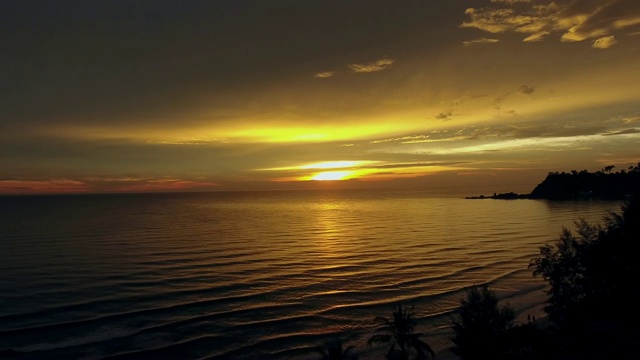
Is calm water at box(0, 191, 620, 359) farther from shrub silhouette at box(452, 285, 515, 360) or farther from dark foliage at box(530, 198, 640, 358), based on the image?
shrub silhouette at box(452, 285, 515, 360)

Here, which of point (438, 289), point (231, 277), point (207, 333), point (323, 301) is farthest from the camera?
point (231, 277)

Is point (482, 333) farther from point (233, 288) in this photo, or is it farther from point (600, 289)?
point (233, 288)

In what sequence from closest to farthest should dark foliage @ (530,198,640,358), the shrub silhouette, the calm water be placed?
1. the shrub silhouette
2. dark foliage @ (530,198,640,358)
3. the calm water

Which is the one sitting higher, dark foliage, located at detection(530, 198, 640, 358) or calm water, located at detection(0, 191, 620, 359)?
dark foliage, located at detection(530, 198, 640, 358)

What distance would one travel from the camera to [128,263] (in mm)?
82375

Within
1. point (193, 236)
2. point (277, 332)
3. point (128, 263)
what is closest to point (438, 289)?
point (277, 332)

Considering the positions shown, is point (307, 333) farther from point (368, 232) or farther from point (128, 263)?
point (368, 232)

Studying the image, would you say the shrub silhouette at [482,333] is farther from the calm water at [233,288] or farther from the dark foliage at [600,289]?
the calm water at [233,288]

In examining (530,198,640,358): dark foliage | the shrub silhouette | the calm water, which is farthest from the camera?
the calm water

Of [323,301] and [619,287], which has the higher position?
[619,287]

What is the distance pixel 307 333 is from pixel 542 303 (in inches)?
1305

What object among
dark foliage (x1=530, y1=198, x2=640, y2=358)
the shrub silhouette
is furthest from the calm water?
the shrub silhouette

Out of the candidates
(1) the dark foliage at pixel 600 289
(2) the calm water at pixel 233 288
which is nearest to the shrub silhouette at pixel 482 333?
(1) the dark foliage at pixel 600 289

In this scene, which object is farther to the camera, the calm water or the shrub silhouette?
the calm water
